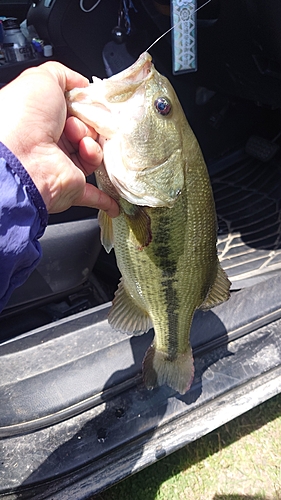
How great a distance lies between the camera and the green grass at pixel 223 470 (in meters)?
2.07

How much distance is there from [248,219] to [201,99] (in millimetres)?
1151

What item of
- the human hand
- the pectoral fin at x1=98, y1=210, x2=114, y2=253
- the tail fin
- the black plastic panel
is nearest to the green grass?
the black plastic panel

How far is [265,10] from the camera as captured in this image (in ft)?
7.72

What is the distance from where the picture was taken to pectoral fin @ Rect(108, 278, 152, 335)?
1776 millimetres

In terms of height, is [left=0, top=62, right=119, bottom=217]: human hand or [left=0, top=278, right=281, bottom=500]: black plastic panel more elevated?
[left=0, top=62, right=119, bottom=217]: human hand

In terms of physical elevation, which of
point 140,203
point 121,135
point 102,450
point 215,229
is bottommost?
point 102,450

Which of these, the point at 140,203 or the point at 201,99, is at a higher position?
the point at 140,203

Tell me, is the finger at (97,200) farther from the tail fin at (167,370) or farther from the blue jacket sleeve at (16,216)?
the tail fin at (167,370)

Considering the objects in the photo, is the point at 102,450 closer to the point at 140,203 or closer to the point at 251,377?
the point at 251,377

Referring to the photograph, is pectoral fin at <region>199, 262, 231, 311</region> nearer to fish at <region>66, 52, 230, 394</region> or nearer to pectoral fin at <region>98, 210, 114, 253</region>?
fish at <region>66, 52, 230, 394</region>

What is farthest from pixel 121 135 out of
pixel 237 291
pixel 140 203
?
pixel 237 291

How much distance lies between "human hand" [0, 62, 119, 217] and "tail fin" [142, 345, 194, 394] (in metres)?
0.83

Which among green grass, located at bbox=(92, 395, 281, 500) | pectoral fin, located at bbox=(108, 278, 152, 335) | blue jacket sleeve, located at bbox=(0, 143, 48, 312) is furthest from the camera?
green grass, located at bbox=(92, 395, 281, 500)

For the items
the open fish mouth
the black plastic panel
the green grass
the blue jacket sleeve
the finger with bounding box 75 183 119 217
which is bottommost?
the green grass
